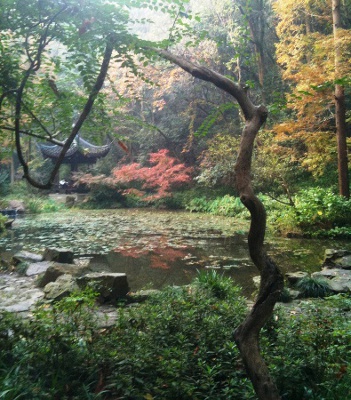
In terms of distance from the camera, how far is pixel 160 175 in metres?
19.3

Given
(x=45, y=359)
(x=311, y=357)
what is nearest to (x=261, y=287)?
(x=311, y=357)

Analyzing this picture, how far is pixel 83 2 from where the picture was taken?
97.7 inches

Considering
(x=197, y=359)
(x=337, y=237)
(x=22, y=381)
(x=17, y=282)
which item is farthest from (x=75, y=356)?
(x=337, y=237)

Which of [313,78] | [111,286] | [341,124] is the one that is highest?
[313,78]

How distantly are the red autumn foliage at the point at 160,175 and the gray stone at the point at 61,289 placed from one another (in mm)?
13921

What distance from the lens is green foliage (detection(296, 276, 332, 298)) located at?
16.0 feet

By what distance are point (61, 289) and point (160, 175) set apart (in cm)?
1497

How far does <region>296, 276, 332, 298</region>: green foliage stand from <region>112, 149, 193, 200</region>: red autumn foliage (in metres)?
13.7

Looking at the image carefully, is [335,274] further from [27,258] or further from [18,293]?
[27,258]

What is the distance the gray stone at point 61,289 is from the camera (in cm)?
438

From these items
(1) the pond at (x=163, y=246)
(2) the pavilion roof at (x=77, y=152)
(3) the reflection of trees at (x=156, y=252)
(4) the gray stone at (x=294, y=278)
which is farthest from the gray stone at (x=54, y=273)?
(2) the pavilion roof at (x=77, y=152)

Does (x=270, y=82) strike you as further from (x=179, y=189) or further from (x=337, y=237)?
(x=337, y=237)

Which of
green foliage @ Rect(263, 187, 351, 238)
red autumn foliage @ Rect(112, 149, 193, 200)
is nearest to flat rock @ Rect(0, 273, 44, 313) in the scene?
green foliage @ Rect(263, 187, 351, 238)

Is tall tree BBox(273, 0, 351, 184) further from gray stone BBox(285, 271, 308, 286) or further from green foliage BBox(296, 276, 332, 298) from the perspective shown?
green foliage BBox(296, 276, 332, 298)
